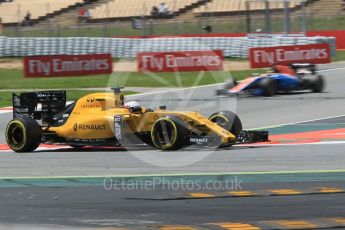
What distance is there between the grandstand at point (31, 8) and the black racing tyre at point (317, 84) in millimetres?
34122

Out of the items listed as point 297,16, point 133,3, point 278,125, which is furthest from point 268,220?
point 133,3

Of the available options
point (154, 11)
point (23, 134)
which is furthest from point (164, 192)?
point (154, 11)

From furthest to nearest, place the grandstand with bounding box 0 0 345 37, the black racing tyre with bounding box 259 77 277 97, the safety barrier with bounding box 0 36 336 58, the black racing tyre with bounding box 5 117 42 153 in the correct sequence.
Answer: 1. the grandstand with bounding box 0 0 345 37
2. the safety barrier with bounding box 0 36 336 58
3. the black racing tyre with bounding box 259 77 277 97
4. the black racing tyre with bounding box 5 117 42 153

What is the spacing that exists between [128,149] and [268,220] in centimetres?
624

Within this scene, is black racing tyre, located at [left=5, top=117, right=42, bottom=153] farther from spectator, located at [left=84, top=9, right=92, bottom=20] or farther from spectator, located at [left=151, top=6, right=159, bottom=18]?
spectator, located at [left=84, top=9, right=92, bottom=20]

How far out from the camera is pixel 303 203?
26.4 ft

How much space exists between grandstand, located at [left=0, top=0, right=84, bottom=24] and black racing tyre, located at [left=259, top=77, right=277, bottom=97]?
34369mm

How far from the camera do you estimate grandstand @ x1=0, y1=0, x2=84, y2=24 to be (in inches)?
2167

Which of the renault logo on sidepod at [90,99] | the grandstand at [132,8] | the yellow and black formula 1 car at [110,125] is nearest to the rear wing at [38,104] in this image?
the yellow and black formula 1 car at [110,125]

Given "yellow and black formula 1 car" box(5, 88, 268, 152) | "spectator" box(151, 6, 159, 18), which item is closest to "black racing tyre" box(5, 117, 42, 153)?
"yellow and black formula 1 car" box(5, 88, 268, 152)

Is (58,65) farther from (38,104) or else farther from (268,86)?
(38,104)

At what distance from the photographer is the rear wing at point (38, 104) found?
45.8ft

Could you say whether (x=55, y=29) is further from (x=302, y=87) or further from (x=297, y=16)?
(x=302, y=87)

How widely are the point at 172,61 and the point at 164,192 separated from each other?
23150mm
